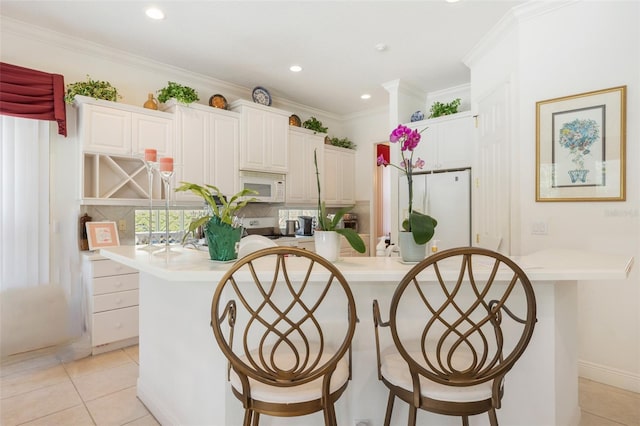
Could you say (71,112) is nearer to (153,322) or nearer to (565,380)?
(153,322)

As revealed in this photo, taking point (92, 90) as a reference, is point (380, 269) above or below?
below

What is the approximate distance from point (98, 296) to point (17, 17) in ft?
7.92

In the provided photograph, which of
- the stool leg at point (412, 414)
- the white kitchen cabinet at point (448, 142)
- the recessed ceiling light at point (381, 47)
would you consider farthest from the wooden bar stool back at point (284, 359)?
the white kitchen cabinet at point (448, 142)

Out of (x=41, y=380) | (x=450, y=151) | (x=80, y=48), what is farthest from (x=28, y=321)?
(x=450, y=151)

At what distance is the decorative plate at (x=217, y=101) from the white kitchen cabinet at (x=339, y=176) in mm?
1763

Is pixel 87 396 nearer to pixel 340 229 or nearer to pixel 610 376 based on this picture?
pixel 340 229

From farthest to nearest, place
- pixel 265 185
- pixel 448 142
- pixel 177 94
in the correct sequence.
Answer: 1. pixel 265 185
2. pixel 448 142
3. pixel 177 94

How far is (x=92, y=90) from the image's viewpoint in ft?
10.2

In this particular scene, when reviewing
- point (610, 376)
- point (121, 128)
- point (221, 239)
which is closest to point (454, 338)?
point (221, 239)

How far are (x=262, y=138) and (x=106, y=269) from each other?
2259 millimetres

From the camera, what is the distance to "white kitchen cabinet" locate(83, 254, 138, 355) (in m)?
2.96

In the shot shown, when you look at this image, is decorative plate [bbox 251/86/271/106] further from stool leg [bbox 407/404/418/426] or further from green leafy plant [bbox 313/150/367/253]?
stool leg [bbox 407/404/418/426]

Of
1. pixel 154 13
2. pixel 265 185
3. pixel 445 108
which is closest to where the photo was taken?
pixel 154 13

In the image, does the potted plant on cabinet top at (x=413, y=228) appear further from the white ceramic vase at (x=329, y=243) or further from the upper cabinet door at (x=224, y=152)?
the upper cabinet door at (x=224, y=152)
